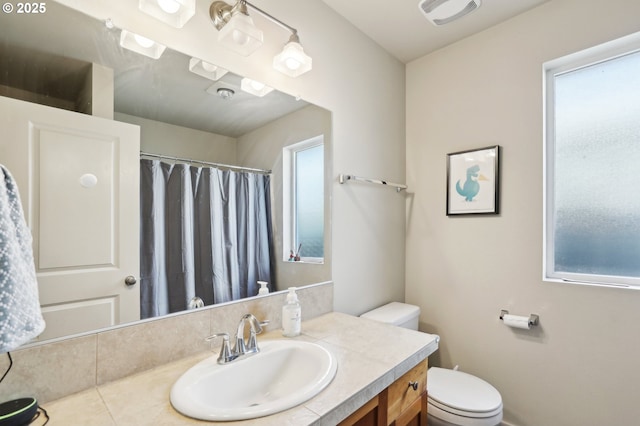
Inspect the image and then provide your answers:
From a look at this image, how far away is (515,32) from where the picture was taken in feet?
5.75

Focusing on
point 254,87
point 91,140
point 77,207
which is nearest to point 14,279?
point 77,207

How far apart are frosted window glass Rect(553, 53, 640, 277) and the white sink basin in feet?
4.93

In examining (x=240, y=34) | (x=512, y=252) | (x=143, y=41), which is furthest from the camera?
(x=512, y=252)

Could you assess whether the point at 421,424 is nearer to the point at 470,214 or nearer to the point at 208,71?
the point at 470,214

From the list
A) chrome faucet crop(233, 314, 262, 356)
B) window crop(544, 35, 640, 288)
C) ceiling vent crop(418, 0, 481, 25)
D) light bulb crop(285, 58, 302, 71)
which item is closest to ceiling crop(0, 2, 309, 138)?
light bulb crop(285, 58, 302, 71)

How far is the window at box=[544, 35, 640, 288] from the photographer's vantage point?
1488 millimetres

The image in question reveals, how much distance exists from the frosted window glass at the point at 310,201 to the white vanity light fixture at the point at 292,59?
0.38m

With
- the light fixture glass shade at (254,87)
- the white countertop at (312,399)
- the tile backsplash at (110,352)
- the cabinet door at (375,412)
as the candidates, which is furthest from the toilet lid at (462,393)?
the light fixture glass shade at (254,87)

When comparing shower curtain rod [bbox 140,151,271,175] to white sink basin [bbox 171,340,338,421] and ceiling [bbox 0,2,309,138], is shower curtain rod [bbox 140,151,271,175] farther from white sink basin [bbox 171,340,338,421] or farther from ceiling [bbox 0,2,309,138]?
white sink basin [bbox 171,340,338,421]

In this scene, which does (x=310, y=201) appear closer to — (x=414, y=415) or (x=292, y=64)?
(x=292, y=64)

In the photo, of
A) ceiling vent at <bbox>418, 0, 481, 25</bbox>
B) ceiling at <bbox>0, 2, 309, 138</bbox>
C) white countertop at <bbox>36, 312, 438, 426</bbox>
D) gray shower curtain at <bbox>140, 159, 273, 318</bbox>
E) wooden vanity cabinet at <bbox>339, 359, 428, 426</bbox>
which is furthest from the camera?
ceiling vent at <bbox>418, 0, 481, 25</bbox>

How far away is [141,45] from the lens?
101 cm

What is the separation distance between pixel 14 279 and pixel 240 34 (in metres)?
1.00

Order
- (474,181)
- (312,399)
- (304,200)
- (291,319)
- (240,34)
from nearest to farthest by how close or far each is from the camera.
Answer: (312,399), (240,34), (291,319), (304,200), (474,181)
